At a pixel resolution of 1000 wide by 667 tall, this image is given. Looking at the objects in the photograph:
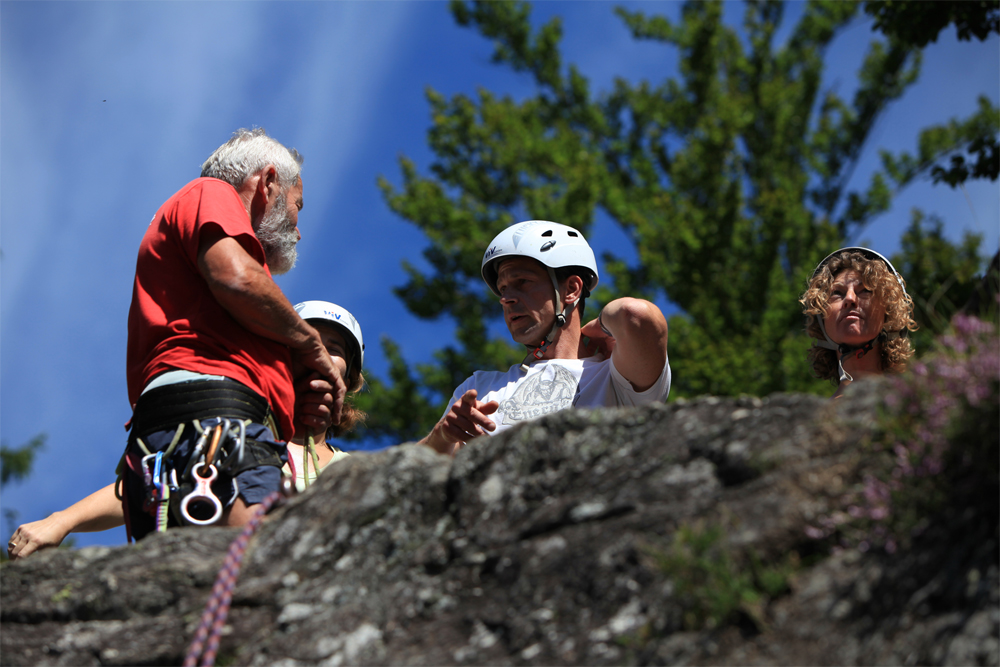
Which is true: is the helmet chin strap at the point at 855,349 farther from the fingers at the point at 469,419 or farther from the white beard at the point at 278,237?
the white beard at the point at 278,237

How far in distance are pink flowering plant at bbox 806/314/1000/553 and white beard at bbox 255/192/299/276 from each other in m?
2.99

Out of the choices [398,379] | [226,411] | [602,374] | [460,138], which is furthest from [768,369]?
[226,411]

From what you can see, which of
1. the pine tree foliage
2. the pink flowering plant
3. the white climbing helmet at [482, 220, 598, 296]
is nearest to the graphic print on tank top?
the white climbing helmet at [482, 220, 598, 296]

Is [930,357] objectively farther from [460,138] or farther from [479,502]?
[460,138]

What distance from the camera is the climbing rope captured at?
259cm

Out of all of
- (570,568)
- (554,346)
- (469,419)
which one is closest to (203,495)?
(469,419)

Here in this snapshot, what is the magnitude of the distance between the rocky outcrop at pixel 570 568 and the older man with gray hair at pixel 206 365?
393mm

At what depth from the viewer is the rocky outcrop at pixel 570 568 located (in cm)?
215

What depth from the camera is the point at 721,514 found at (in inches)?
94.3

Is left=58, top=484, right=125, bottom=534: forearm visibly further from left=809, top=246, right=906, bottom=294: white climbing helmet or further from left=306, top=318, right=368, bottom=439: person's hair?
left=809, top=246, right=906, bottom=294: white climbing helmet

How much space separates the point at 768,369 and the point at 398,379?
7.81 metres

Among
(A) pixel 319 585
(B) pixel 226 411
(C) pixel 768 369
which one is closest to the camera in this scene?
(A) pixel 319 585

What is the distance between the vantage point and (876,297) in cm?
464

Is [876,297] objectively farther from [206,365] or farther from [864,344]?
[206,365]
